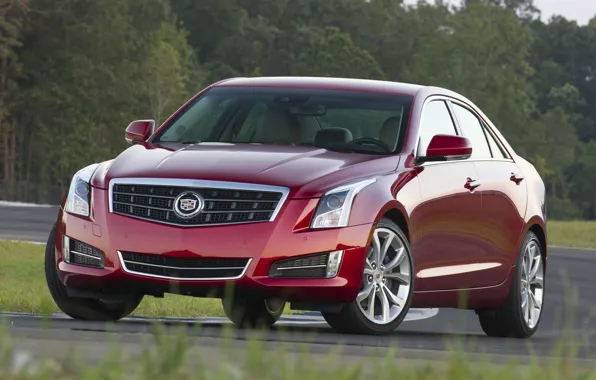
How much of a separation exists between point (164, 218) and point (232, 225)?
0.42m

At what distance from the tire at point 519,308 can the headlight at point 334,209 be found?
2.62 meters

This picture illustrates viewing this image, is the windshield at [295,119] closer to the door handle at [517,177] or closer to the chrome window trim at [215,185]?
the chrome window trim at [215,185]

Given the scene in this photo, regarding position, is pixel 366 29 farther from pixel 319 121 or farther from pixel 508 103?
pixel 319 121

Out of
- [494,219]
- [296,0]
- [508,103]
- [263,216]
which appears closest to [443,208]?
[494,219]

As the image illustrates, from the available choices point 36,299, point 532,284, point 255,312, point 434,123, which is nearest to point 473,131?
point 434,123

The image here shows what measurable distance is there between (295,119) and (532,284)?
2521mm

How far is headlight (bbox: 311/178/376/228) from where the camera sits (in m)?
9.40

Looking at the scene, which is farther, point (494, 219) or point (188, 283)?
point (494, 219)

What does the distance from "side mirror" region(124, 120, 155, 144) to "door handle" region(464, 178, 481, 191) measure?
7.14 ft

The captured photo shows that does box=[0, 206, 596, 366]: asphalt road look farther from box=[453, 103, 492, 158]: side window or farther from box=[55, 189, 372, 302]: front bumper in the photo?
box=[453, 103, 492, 158]: side window

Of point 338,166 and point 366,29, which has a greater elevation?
point 338,166

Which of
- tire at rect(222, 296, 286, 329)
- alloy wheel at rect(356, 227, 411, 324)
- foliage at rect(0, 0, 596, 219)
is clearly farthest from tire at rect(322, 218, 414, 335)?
foliage at rect(0, 0, 596, 219)

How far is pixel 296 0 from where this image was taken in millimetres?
162125

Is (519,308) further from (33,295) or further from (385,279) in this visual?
(33,295)
